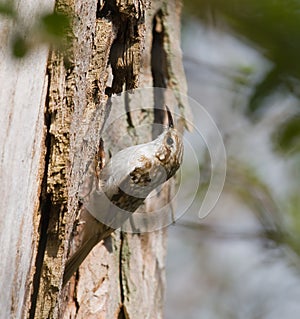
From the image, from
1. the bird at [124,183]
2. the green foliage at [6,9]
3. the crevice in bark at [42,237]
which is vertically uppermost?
the green foliage at [6,9]

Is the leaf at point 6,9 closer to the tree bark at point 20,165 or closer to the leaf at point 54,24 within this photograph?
the leaf at point 54,24

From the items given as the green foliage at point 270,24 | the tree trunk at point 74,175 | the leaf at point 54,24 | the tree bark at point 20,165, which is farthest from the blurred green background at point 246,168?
the tree bark at point 20,165

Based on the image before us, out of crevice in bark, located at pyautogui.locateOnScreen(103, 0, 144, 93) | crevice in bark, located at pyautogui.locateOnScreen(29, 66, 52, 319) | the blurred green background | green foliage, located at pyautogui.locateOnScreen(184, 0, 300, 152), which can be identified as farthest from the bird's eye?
green foliage, located at pyautogui.locateOnScreen(184, 0, 300, 152)

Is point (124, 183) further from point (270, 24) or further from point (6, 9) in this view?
point (270, 24)

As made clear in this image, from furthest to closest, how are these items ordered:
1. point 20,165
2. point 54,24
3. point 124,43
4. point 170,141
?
point 170,141
point 124,43
point 20,165
point 54,24

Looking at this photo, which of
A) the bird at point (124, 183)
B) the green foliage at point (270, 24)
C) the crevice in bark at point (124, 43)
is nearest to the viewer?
the green foliage at point (270, 24)

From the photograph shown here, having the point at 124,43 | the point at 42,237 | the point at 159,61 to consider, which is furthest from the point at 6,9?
the point at 159,61

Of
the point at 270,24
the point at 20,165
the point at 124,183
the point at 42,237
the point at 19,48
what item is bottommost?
the point at 124,183
